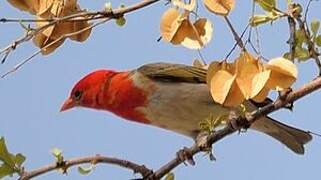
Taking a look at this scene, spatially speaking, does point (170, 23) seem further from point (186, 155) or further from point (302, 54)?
point (186, 155)

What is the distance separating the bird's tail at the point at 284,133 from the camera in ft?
12.2

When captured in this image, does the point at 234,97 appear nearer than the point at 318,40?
Yes

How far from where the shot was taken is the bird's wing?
3.70 m

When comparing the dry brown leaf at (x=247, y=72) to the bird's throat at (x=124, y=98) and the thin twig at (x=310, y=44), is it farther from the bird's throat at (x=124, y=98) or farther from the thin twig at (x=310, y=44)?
the bird's throat at (x=124, y=98)

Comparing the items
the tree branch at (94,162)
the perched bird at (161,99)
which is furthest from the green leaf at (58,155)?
the perched bird at (161,99)

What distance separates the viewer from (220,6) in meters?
1.70

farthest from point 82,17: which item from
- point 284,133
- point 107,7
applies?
point 284,133

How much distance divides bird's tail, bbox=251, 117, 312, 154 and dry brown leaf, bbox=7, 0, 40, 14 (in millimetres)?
1791

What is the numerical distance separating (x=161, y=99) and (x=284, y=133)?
0.69 meters

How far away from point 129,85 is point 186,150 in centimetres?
120

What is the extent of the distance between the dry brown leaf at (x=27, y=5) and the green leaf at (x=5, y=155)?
15.6 inches

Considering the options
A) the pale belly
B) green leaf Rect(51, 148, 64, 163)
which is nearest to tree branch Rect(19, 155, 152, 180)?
green leaf Rect(51, 148, 64, 163)

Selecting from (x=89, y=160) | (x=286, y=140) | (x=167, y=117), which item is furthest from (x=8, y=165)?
(x=286, y=140)

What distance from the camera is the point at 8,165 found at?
2260 mm
